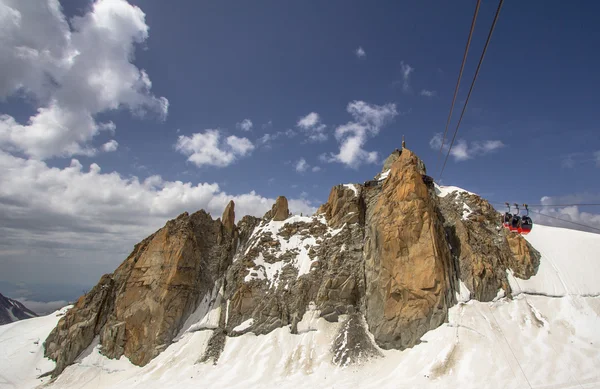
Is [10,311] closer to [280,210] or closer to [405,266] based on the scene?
[280,210]

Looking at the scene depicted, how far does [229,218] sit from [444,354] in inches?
1567

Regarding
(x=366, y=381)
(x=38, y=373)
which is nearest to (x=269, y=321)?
(x=366, y=381)

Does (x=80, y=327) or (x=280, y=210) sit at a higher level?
(x=280, y=210)

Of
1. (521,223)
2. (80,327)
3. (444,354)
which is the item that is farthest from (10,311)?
(521,223)

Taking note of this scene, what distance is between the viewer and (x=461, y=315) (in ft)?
109

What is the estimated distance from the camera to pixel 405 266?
3656cm

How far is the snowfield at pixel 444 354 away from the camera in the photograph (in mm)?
27069

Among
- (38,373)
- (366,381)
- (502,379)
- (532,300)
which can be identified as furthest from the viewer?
(38,373)

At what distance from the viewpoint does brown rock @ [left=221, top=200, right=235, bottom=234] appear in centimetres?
5508

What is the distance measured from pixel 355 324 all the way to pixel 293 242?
1816 centimetres

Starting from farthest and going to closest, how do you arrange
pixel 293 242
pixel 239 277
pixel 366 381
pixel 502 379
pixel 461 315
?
pixel 293 242 → pixel 239 277 → pixel 461 315 → pixel 366 381 → pixel 502 379

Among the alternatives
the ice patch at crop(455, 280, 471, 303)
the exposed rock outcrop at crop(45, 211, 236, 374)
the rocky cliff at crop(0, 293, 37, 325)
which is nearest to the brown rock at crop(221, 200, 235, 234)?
the exposed rock outcrop at crop(45, 211, 236, 374)

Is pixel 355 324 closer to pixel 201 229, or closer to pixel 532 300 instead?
pixel 532 300

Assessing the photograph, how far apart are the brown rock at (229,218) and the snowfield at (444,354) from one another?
1419 centimetres
